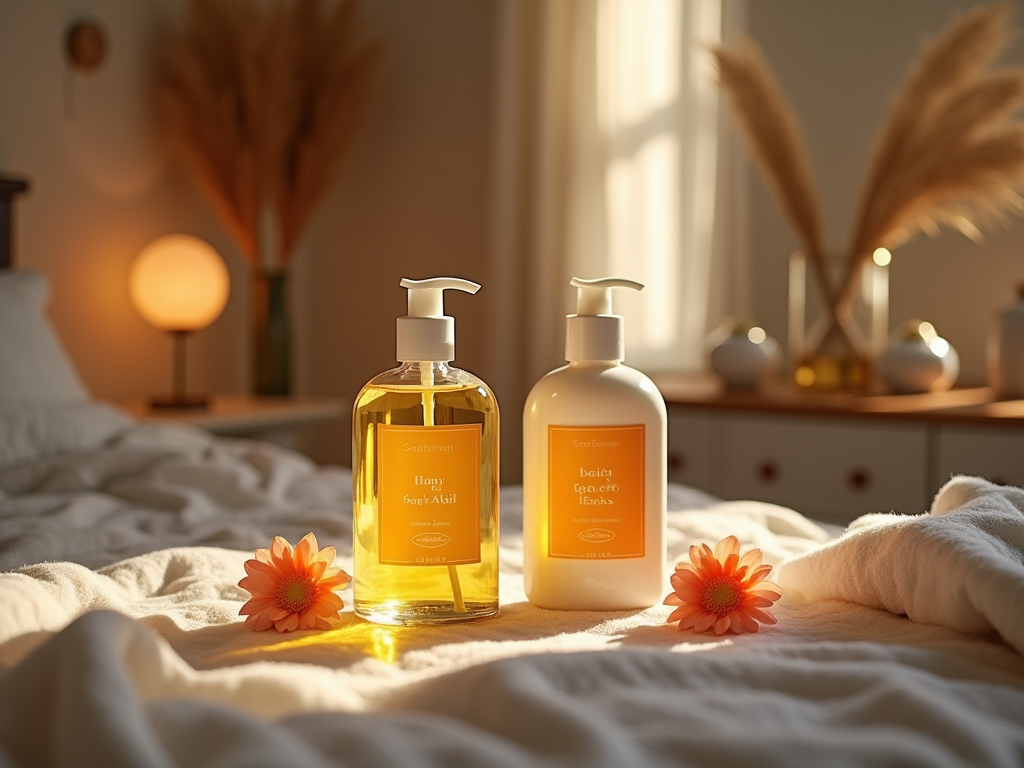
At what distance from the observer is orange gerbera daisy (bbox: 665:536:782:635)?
81cm

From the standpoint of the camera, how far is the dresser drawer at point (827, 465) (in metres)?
2.18

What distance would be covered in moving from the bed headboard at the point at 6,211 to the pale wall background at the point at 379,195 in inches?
8.2

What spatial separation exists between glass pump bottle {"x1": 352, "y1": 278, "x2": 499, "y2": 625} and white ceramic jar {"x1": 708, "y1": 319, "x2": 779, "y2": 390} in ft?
5.47

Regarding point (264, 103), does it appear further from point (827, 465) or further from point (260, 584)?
point (260, 584)

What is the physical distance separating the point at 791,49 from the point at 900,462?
1.19 metres

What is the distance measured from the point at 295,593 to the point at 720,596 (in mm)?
302

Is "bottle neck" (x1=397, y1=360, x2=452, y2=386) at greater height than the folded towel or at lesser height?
greater

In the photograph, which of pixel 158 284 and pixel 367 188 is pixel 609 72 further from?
pixel 158 284

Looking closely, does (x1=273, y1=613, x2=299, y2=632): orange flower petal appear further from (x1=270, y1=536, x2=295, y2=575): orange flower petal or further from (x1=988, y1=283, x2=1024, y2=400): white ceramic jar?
(x1=988, y1=283, x2=1024, y2=400): white ceramic jar

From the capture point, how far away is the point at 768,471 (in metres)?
2.35

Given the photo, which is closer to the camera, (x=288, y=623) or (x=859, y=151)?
(x=288, y=623)

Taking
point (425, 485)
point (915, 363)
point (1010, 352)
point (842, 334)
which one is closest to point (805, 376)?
point (842, 334)

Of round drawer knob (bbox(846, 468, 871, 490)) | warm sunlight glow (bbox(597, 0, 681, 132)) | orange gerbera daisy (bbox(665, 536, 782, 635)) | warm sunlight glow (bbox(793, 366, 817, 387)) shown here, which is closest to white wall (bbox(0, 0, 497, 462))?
warm sunlight glow (bbox(597, 0, 681, 132))

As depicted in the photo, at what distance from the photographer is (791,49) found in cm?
287
